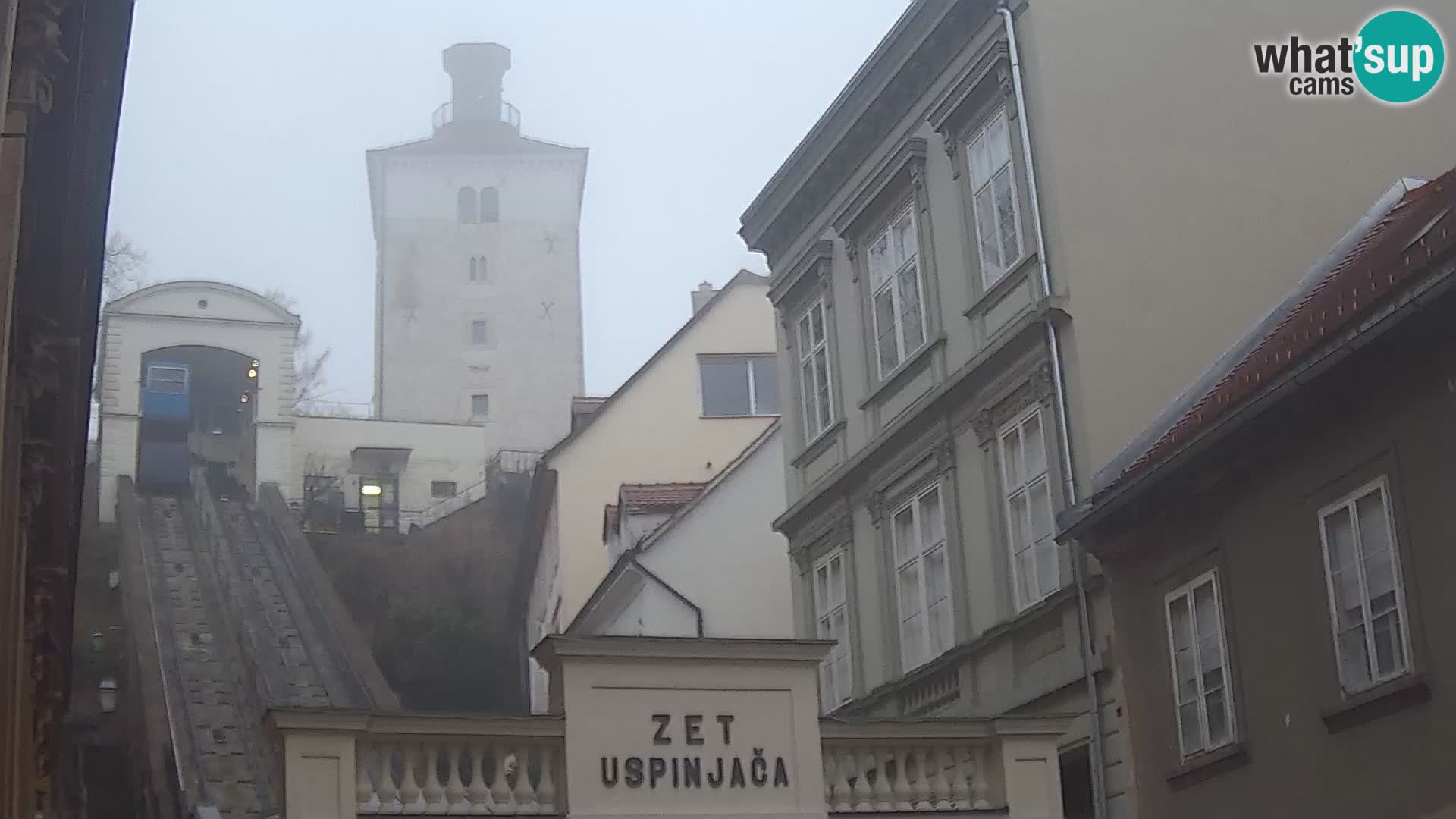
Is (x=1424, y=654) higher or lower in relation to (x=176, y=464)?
lower

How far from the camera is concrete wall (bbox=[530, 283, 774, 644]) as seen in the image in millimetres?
39625

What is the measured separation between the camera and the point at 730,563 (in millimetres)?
32562

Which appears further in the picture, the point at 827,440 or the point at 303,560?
the point at 303,560

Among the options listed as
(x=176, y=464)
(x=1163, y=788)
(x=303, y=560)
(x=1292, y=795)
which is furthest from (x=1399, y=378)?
(x=176, y=464)

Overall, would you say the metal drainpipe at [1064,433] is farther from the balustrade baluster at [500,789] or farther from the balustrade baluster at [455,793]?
the balustrade baluster at [455,793]

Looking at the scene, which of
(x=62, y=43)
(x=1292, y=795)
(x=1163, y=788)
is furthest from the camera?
(x=1163, y=788)

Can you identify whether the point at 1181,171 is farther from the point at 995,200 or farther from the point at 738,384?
the point at 738,384

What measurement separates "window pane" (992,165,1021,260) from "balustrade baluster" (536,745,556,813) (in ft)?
27.1

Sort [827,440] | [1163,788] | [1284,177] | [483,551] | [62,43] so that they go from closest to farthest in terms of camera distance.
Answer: [62,43]
[1163,788]
[1284,177]
[827,440]
[483,551]

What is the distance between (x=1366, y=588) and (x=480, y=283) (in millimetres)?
76824

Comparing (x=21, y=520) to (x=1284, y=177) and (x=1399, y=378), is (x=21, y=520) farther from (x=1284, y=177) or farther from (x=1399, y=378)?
(x=1284, y=177)

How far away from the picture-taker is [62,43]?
12508 mm

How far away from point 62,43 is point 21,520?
4.46 m

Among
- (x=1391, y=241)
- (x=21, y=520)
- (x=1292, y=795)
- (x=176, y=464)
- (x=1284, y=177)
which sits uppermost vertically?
(x=176, y=464)
